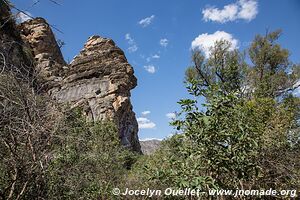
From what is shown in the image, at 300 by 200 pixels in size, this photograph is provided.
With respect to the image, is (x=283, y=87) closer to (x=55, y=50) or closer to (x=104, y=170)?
(x=104, y=170)

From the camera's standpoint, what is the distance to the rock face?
89.7 ft

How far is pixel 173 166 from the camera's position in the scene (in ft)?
11.7

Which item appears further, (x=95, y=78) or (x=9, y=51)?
(x=95, y=78)

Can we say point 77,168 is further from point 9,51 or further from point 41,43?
point 41,43

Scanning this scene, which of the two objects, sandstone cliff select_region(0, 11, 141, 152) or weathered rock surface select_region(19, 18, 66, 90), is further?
weathered rock surface select_region(19, 18, 66, 90)

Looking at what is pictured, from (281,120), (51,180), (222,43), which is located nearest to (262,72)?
(222,43)

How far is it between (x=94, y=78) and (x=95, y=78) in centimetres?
10

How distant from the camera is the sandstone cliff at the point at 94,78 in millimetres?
27297

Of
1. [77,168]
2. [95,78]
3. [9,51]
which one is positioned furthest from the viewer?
[95,78]

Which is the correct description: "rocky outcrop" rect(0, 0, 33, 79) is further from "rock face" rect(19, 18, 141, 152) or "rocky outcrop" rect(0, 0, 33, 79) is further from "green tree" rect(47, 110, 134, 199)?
"rock face" rect(19, 18, 141, 152)

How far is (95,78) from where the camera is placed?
97.8 feet

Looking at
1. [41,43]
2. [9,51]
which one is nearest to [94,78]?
[41,43]

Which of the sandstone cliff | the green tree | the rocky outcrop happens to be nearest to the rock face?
the sandstone cliff

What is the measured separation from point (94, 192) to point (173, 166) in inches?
162
